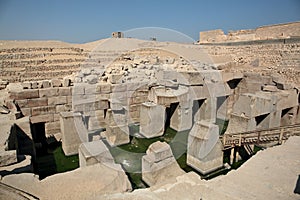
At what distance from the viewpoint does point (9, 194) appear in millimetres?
2156

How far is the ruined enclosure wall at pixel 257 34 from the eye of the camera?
17891mm

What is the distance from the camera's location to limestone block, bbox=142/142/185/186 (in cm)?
549

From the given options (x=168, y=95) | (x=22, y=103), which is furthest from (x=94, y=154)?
(x=168, y=95)

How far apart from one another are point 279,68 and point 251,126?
28.7 ft

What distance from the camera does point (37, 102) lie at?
26.0ft

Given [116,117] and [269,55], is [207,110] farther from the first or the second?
[269,55]

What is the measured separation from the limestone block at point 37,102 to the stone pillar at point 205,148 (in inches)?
215

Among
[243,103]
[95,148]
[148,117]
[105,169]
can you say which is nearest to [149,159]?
[95,148]

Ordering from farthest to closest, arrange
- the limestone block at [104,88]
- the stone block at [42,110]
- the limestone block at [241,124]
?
the limestone block at [104,88] → the stone block at [42,110] → the limestone block at [241,124]

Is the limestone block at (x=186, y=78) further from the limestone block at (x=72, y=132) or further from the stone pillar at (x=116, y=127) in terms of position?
the limestone block at (x=72, y=132)

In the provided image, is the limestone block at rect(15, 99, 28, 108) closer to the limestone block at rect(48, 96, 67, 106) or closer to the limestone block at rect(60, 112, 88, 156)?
the limestone block at rect(48, 96, 67, 106)

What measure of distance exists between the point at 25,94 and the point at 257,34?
21311 millimetres

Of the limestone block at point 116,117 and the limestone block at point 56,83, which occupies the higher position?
the limestone block at point 56,83

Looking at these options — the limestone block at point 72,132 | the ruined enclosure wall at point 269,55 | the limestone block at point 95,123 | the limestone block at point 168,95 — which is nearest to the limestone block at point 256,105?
the limestone block at point 168,95
